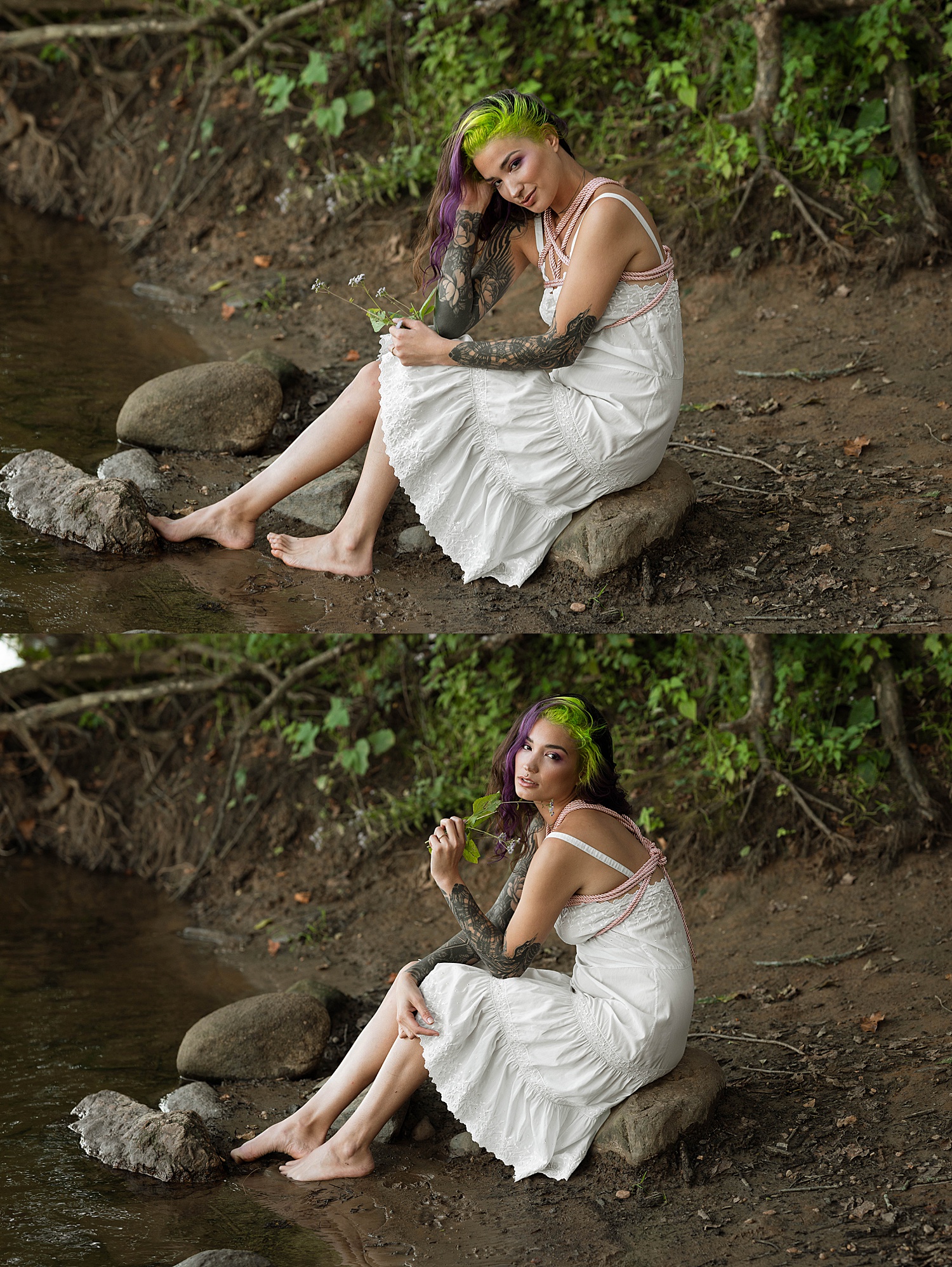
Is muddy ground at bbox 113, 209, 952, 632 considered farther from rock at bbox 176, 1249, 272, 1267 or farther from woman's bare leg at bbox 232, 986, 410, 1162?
rock at bbox 176, 1249, 272, 1267

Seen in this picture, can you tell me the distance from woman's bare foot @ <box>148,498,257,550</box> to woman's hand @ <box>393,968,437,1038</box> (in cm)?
171

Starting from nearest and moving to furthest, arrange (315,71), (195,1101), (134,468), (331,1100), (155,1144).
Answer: (155,1144) → (331,1100) → (195,1101) → (134,468) → (315,71)

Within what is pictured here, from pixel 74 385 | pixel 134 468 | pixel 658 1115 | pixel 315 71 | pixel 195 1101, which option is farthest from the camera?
pixel 315 71

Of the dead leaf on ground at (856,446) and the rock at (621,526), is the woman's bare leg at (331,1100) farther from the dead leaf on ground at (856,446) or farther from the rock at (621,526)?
the dead leaf on ground at (856,446)

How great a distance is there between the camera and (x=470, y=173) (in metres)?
3.70

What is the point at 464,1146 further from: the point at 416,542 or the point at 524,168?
the point at 524,168

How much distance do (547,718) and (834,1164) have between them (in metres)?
1.45

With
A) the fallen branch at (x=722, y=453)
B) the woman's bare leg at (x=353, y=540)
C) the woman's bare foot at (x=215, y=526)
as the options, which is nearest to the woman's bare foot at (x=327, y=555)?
the woman's bare leg at (x=353, y=540)

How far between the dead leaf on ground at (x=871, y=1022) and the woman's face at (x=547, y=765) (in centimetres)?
152

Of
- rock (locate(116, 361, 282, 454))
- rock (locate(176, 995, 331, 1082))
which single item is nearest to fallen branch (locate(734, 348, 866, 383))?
rock (locate(116, 361, 282, 454))

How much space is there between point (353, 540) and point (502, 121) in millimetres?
1461

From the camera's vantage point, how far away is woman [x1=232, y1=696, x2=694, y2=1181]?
10.6 feet

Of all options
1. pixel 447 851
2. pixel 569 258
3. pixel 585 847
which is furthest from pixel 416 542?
pixel 585 847

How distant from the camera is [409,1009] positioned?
3.35 m
